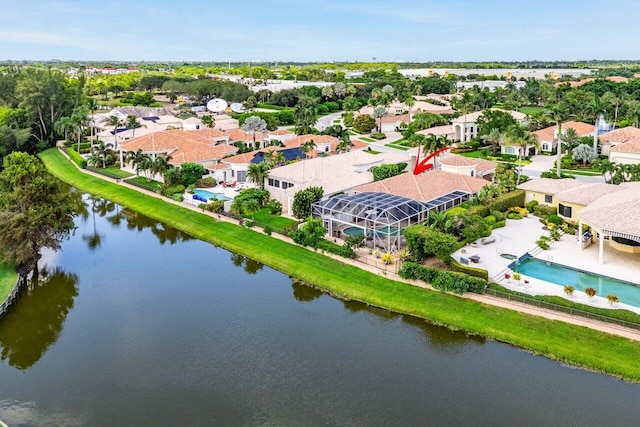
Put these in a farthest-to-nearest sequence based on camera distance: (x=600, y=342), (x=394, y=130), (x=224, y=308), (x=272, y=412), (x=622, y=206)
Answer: (x=394, y=130), (x=622, y=206), (x=224, y=308), (x=600, y=342), (x=272, y=412)

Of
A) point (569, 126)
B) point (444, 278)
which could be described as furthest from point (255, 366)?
point (569, 126)

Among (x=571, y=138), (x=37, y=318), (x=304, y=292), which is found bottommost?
(x=37, y=318)

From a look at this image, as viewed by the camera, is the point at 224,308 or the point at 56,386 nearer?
the point at 56,386

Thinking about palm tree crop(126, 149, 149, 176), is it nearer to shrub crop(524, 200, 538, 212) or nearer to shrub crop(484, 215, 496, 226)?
shrub crop(484, 215, 496, 226)

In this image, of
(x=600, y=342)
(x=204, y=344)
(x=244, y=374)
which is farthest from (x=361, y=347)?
(x=600, y=342)

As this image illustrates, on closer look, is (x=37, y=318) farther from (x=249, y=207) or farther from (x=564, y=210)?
(x=564, y=210)

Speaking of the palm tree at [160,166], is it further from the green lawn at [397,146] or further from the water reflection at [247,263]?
the green lawn at [397,146]

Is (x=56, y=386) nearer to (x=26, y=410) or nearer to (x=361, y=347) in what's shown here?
(x=26, y=410)
